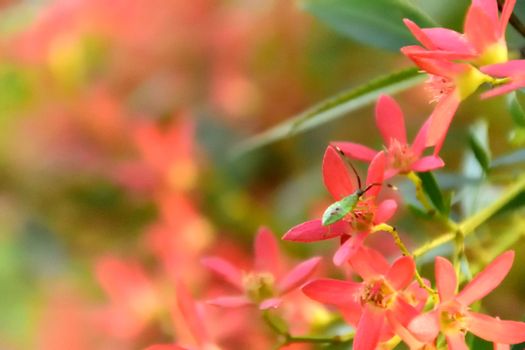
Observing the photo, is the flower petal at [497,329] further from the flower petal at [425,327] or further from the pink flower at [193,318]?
the pink flower at [193,318]

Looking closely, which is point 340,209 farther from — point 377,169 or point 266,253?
point 266,253

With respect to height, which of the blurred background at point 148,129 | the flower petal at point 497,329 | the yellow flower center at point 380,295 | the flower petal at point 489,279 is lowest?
the flower petal at point 497,329

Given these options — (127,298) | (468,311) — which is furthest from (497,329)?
(127,298)

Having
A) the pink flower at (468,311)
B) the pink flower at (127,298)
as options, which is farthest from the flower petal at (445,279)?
the pink flower at (127,298)

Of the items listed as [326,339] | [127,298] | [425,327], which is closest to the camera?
[425,327]

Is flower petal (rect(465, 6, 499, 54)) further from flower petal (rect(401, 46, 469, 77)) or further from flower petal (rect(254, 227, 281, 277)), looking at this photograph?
flower petal (rect(254, 227, 281, 277))
